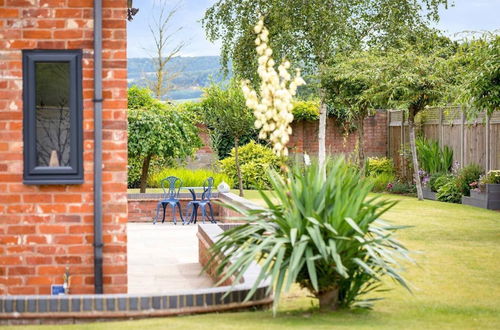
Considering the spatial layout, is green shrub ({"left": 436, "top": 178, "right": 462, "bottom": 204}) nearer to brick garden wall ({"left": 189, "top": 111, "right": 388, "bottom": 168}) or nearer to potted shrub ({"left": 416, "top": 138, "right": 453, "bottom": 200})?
potted shrub ({"left": 416, "top": 138, "right": 453, "bottom": 200})

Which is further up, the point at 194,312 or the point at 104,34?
the point at 104,34

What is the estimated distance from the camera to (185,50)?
49281mm

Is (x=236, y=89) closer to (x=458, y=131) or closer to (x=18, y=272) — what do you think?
(x=458, y=131)

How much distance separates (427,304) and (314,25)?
71.9 ft

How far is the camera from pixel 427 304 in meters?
9.01

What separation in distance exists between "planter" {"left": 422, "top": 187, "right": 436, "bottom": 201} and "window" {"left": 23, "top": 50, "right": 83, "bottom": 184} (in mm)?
18408

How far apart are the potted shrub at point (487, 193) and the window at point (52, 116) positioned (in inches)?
596

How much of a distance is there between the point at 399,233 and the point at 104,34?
9369 millimetres

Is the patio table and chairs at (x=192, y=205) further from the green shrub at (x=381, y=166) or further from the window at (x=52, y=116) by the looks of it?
the window at (x=52, y=116)

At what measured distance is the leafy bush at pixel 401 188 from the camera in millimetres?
27922

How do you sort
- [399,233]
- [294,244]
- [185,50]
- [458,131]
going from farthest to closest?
[185,50]
[458,131]
[399,233]
[294,244]

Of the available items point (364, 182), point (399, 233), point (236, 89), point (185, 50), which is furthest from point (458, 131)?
point (185, 50)

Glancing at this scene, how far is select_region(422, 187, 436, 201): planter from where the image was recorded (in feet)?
84.6

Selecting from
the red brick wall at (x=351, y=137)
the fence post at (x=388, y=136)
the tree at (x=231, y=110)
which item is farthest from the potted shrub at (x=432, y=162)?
the tree at (x=231, y=110)
